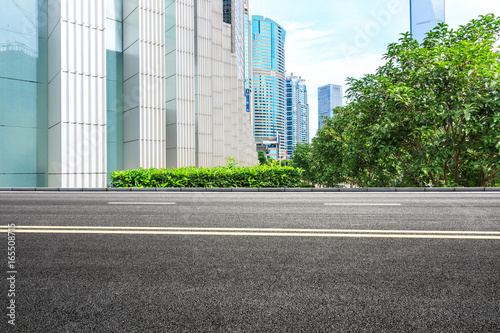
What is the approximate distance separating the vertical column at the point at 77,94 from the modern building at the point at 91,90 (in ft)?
0.15

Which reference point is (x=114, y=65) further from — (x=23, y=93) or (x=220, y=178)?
(x=220, y=178)

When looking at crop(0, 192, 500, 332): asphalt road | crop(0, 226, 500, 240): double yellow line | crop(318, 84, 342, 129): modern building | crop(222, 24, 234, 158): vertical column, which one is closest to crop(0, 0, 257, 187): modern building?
crop(0, 192, 500, 332): asphalt road

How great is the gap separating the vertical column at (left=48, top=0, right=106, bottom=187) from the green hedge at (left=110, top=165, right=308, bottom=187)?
9.05 ft

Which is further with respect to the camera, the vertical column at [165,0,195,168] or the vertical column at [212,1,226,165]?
the vertical column at [212,1,226,165]

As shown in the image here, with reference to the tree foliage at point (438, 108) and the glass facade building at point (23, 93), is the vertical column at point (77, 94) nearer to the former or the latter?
the glass facade building at point (23, 93)

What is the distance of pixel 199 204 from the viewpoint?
8.28m

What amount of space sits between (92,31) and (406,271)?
1712 centimetres

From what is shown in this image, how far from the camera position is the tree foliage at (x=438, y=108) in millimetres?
10625

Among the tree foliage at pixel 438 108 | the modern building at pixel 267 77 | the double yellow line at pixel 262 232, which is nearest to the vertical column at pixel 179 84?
the tree foliage at pixel 438 108

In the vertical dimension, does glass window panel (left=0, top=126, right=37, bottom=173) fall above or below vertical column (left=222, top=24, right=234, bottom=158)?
below

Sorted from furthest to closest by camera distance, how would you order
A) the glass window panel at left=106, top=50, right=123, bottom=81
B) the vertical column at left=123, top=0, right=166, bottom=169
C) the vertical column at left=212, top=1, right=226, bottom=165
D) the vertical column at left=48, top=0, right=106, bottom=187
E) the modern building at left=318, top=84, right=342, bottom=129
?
1. the modern building at left=318, top=84, right=342, bottom=129
2. the vertical column at left=212, top=1, right=226, bottom=165
3. the glass window panel at left=106, top=50, right=123, bottom=81
4. the vertical column at left=123, top=0, right=166, bottom=169
5. the vertical column at left=48, top=0, right=106, bottom=187

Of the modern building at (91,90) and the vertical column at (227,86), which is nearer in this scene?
the modern building at (91,90)

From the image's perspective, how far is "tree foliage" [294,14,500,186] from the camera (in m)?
10.6

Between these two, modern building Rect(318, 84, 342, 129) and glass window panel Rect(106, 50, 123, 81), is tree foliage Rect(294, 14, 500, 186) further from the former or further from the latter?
modern building Rect(318, 84, 342, 129)
